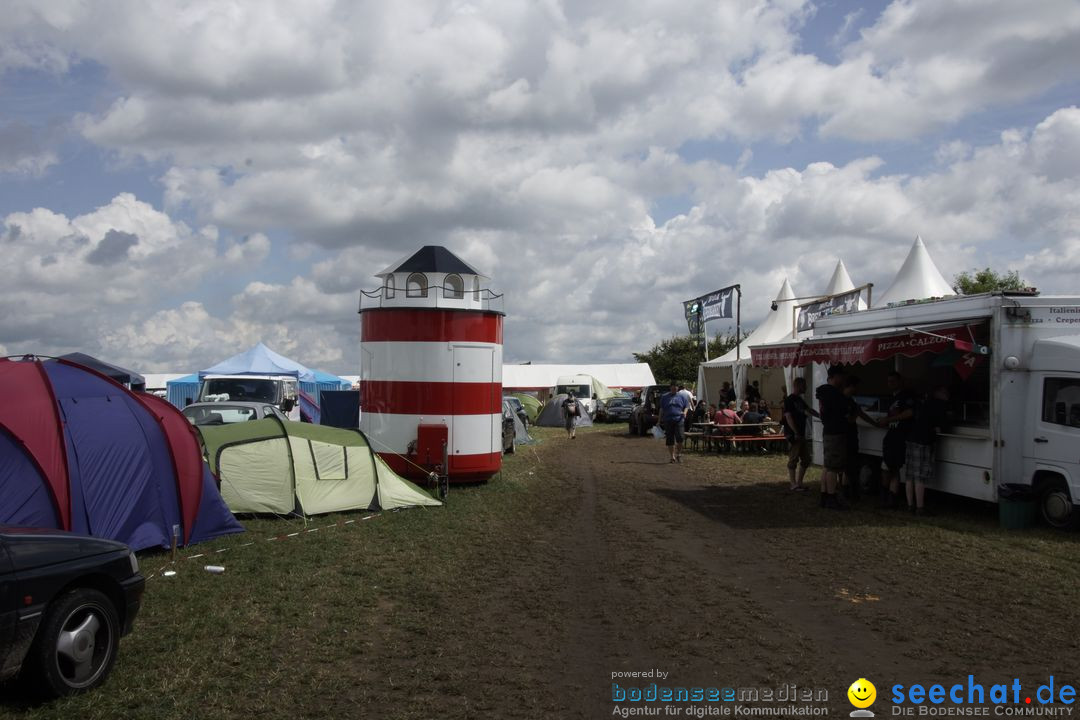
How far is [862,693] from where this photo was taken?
5.04 metres

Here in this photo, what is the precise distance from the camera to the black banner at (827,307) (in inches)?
821

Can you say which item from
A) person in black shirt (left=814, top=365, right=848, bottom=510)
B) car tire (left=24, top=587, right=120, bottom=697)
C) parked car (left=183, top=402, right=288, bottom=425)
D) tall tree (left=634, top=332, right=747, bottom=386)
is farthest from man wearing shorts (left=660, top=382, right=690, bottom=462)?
tall tree (left=634, top=332, right=747, bottom=386)

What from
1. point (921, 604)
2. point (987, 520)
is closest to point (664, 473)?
point (987, 520)

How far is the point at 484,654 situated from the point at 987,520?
827 cm

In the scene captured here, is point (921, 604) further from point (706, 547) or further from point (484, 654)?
point (484, 654)

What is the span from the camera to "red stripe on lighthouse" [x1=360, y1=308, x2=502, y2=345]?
14242mm

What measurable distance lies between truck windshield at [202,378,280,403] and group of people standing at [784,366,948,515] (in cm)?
1517

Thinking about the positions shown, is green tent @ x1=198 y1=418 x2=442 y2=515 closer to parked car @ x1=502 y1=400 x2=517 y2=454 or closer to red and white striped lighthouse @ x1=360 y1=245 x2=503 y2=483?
red and white striped lighthouse @ x1=360 y1=245 x2=503 y2=483

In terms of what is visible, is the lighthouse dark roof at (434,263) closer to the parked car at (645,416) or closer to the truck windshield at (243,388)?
the truck windshield at (243,388)

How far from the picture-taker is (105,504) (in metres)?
8.98

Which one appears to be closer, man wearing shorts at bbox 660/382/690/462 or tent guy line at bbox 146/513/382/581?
tent guy line at bbox 146/513/382/581

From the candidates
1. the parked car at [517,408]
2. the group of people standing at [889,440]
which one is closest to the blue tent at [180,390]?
the parked car at [517,408]

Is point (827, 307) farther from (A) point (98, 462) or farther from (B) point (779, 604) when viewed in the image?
(A) point (98, 462)

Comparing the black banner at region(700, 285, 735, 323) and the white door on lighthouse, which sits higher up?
the black banner at region(700, 285, 735, 323)
